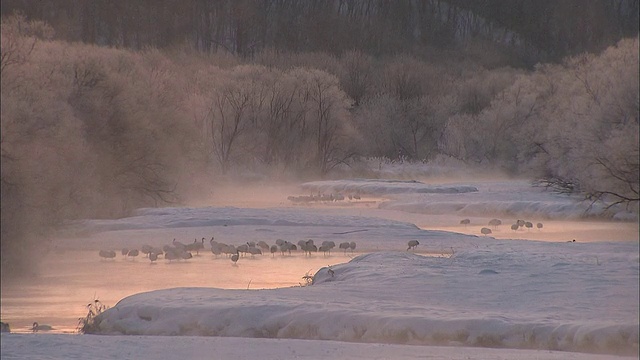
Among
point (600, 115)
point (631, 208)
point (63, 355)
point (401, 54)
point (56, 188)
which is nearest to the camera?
point (63, 355)

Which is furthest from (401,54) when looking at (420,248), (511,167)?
(420,248)

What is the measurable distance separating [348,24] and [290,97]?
47.7 metres

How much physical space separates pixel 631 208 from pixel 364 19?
103 m

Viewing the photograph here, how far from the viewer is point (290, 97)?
219ft

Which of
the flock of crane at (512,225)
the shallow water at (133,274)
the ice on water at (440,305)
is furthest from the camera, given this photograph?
the flock of crane at (512,225)

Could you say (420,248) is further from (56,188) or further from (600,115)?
(56,188)

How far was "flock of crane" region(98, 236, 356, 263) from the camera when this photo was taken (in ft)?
→ 82.0

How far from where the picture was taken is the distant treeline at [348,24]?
7212cm

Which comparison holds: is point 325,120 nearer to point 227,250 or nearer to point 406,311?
point 227,250

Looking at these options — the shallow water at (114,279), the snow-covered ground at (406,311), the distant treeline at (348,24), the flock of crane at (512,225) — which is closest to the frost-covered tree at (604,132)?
the snow-covered ground at (406,311)

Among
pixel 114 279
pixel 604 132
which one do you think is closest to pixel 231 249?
pixel 114 279

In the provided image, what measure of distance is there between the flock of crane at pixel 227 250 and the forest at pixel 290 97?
2.01 metres

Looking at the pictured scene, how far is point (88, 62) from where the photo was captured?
35.7 m

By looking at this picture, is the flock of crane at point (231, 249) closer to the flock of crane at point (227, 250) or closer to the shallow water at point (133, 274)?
the flock of crane at point (227, 250)
